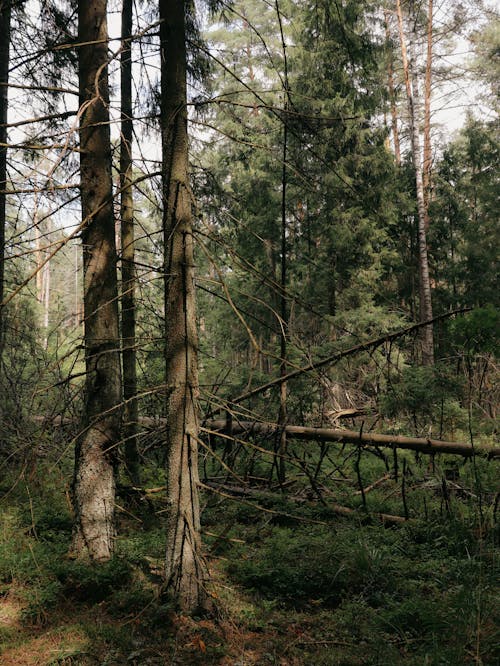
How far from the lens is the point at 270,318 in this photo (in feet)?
64.6

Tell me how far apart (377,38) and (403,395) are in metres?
13.8

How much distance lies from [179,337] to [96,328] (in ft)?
5.08

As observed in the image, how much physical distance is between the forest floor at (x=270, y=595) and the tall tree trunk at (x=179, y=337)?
359 mm

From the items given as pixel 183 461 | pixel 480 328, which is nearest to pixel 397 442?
pixel 480 328

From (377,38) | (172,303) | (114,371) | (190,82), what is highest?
(377,38)

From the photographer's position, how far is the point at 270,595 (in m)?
4.94

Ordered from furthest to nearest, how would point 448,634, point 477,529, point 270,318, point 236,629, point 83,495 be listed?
point 270,318 < point 477,529 < point 83,495 < point 236,629 < point 448,634

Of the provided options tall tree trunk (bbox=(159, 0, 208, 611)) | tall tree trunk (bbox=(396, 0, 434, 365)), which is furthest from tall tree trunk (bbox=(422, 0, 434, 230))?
tall tree trunk (bbox=(159, 0, 208, 611))

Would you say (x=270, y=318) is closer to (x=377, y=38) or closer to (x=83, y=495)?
(x=377, y=38)

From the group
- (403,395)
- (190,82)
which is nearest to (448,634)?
(190,82)

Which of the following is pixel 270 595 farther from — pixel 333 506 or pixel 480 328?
pixel 480 328

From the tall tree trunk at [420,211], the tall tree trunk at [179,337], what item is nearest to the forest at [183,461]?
the tall tree trunk at [179,337]

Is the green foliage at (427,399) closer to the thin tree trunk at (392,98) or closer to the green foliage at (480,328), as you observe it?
the green foliage at (480,328)

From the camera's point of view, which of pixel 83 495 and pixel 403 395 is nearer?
pixel 83 495
